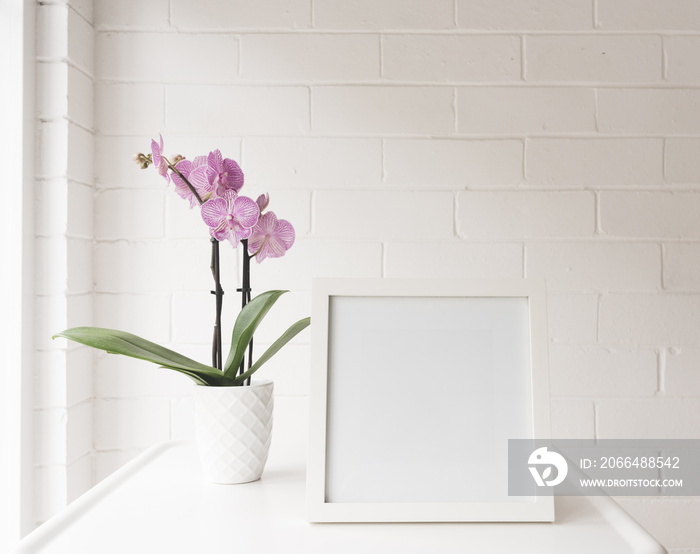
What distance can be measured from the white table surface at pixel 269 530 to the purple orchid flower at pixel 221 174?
15.6 inches

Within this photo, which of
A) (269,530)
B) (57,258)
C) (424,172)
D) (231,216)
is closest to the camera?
(269,530)

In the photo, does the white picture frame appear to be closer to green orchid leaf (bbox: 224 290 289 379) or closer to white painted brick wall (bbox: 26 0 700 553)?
green orchid leaf (bbox: 224 290 289 379)

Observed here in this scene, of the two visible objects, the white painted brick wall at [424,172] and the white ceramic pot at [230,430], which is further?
the white painted brick wall at [424,172]

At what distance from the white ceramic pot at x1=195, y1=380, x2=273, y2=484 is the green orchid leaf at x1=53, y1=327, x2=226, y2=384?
0.02 meters

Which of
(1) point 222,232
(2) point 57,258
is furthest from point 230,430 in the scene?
(2) point 57,258

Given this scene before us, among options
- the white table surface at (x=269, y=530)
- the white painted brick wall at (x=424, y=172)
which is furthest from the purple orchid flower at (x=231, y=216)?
the white painted brick wall at (x=424, y=172)

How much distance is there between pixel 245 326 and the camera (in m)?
0.85

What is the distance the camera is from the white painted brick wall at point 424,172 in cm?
134

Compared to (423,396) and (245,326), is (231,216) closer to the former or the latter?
(245,326)

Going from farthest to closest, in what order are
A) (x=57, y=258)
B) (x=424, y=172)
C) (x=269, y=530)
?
1. (x=424, y=172)
2. (x=57, y=258)
3. (x=269, y=530)

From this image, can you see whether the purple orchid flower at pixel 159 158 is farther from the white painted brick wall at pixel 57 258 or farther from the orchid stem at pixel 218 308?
the white painted brick wall at pixel 57 258

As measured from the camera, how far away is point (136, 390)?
135 cm

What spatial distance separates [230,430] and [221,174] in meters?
0.34

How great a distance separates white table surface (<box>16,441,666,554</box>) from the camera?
65 centimetres
